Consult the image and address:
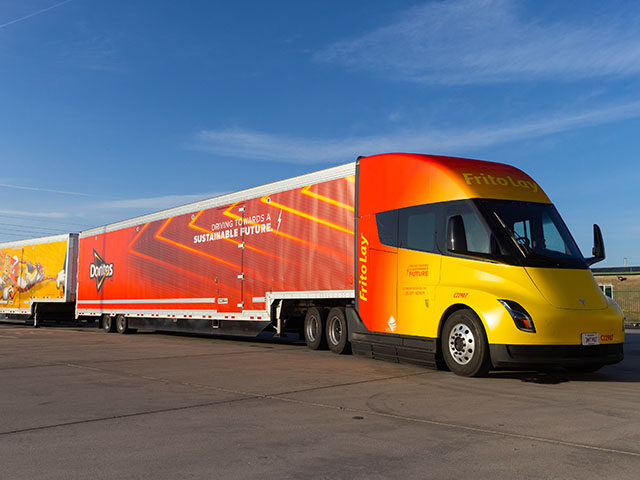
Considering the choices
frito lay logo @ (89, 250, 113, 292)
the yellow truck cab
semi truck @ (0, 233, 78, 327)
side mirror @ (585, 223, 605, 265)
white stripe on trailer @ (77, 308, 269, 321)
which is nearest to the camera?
the yellow truck cab

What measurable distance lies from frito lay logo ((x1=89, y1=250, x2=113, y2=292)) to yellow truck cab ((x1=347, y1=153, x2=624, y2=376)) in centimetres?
1344

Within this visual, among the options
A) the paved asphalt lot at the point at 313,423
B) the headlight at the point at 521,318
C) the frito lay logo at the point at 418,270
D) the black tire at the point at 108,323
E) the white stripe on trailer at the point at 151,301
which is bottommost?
the paved asphalt lot at the point at 313,423

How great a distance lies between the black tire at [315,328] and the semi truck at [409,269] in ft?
0.09

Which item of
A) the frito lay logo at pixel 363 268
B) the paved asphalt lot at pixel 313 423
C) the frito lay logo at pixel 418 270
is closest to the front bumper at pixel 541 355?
the paved asphalt lot at pixel 313 423

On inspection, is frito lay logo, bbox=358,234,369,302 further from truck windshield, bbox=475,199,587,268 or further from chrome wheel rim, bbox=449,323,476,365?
truck windshield, bbox=475,199,587,268

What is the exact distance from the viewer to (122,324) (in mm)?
21688

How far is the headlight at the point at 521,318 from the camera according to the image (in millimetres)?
8305

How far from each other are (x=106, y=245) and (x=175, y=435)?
18787 millimetres

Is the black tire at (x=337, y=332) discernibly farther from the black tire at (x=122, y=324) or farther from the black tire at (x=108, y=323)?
the black tire at (x=108, y=323)

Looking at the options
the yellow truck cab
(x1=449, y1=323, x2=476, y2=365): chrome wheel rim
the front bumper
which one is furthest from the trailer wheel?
the front bumper

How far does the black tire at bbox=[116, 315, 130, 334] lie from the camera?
21.4 meters

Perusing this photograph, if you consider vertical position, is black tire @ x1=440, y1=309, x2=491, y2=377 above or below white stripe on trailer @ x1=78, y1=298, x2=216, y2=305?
below

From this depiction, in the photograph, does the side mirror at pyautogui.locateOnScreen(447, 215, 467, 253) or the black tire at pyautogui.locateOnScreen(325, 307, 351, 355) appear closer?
the side mirror at pyautogui.locateOnScreen(447, 215, 467, 253)

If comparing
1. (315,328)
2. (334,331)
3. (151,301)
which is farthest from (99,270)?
(334,331)
